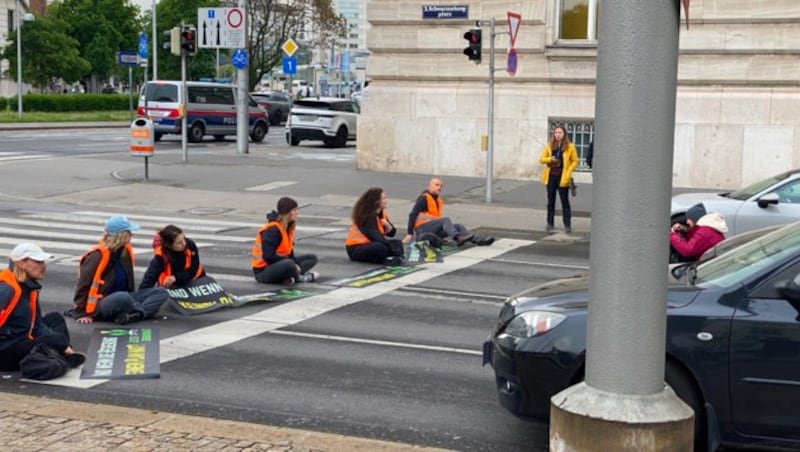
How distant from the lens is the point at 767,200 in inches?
581

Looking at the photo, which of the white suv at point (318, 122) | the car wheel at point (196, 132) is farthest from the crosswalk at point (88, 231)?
the car wheel at point (196, 132)

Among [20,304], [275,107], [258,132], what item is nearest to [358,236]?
[20,304]

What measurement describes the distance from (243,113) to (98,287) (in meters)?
22.7

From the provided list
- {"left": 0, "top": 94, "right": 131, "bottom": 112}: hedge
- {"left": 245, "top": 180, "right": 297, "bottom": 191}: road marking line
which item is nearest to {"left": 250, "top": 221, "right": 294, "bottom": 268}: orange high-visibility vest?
{"left": 245, "top": 180, "right": 297, "bottom": 191}: road marking line

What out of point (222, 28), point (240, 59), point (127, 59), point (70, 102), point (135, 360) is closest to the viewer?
point (135, 360)

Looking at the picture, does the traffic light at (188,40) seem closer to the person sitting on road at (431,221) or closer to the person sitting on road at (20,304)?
the person sitting on road at (431,221)

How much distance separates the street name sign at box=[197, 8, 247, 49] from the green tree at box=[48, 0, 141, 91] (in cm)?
4437

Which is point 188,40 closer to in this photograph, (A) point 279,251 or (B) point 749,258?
(A) point 279,251

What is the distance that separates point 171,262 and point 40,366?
10.5 feet

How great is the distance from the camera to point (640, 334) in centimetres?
455

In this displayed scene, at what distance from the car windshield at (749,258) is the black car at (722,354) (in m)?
0.01

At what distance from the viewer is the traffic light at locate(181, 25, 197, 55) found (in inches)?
1120

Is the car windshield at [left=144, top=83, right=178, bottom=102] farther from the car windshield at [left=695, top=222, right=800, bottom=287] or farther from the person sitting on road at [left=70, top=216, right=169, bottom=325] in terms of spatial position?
the car windshield at [left=695, top=222, right=800, bottom=287]

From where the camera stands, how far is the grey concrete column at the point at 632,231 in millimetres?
4461
